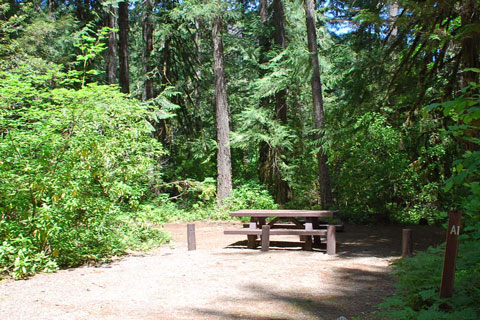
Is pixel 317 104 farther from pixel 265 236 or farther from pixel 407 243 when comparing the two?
pixel 407 243

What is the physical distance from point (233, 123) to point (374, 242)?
14.7 meters

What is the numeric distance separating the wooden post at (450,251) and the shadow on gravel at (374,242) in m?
4.92

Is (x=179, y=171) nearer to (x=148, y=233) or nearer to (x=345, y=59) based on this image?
(x=345, y=59)

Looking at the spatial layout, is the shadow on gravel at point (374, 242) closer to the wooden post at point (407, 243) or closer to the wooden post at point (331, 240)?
the wooden post at point (331, 240)

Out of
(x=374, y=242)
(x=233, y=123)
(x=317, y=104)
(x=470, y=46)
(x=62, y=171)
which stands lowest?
(x=374, y=242)

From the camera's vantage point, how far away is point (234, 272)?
7359mm

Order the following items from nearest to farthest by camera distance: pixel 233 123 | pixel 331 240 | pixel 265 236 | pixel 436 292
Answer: pixel 436 292, pixel 331 240, pixel 265 236, pixel 233 123

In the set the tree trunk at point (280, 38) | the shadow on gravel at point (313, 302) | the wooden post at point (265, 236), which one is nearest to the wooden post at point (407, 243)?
the shadow on gravel at point (313, 302)

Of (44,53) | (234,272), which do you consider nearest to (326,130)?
(234,272)

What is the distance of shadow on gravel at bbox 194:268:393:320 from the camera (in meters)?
5.04

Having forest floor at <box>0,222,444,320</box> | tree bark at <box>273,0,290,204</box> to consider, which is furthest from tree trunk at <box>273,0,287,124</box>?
forest floor at <box>0,222,444,320</box>

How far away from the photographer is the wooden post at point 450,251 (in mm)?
3787

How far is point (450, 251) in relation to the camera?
384 centimetres

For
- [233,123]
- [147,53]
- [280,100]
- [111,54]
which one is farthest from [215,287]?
[233,123]
